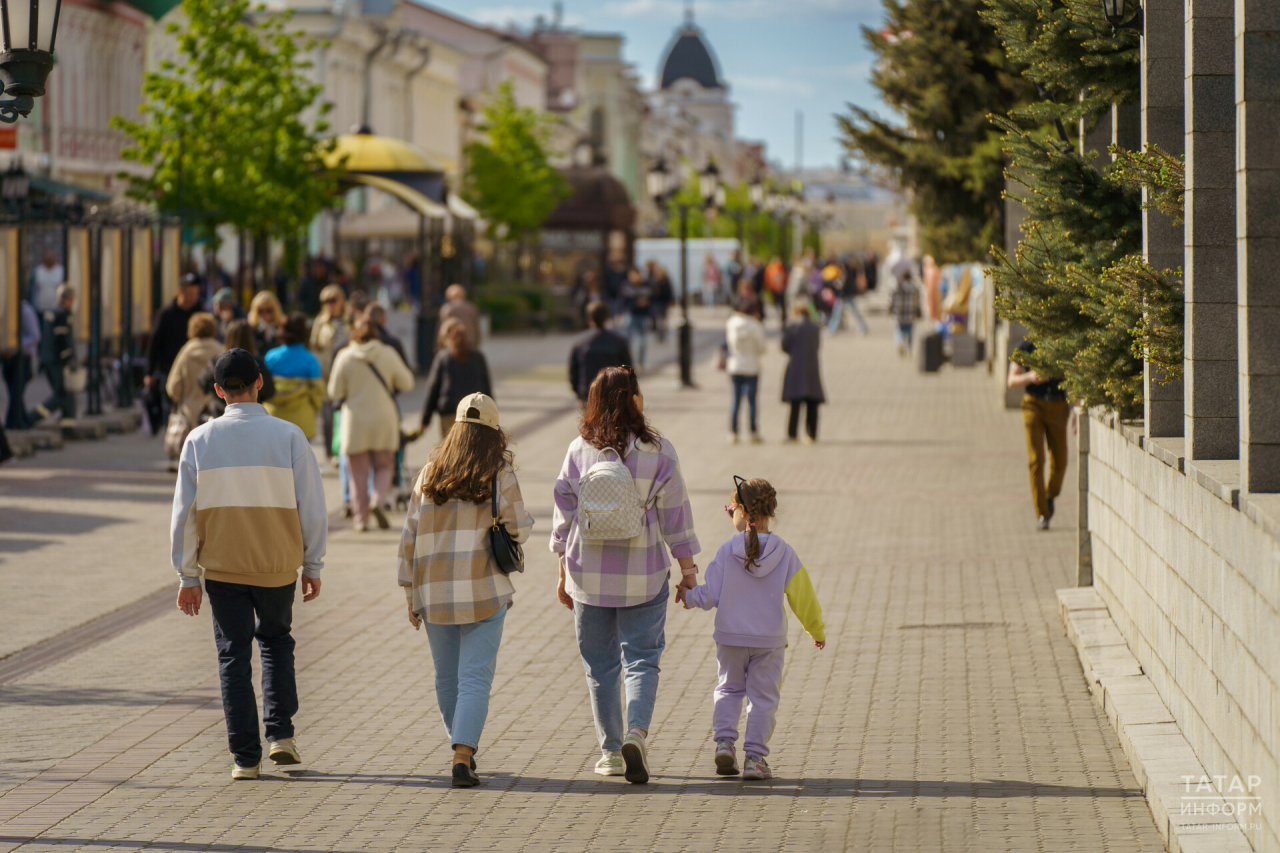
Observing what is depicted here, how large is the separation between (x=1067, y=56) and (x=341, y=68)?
54.9 metres

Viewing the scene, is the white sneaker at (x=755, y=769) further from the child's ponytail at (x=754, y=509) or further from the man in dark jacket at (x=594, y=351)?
the man in dark jacket at (x=594, y=351)

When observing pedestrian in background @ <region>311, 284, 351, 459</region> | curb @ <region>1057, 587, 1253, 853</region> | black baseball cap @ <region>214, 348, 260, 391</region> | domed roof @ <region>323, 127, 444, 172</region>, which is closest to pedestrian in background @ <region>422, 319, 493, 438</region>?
pedestrian in background @ <region>311, 284, 351, 459</region>

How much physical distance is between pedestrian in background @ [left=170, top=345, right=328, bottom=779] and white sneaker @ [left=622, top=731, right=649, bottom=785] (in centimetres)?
129

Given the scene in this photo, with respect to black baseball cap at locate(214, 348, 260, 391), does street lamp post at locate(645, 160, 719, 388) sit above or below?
above

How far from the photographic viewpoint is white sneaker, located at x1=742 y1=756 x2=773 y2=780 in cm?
709

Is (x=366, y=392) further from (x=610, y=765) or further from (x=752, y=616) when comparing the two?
(x=752, y=616)

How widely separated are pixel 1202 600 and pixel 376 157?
24.7 m

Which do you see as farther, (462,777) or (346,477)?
(346,477)

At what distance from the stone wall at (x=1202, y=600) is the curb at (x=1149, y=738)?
0.20ft

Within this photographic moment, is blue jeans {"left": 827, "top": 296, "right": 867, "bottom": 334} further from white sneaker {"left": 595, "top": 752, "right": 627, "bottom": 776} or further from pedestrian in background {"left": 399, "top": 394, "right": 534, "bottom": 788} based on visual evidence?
pedestrian in background {"left": 399, "top": 394, "right": 534, "bottom": 788}

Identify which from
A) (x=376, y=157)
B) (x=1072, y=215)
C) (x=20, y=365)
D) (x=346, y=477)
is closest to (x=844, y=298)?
(x=376, y=157)

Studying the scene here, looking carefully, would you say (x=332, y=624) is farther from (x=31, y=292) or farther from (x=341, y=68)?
(x=341, y=68)

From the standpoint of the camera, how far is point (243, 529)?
23.2 feet

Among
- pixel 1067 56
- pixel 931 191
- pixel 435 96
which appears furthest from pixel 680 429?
pixel 435 96
